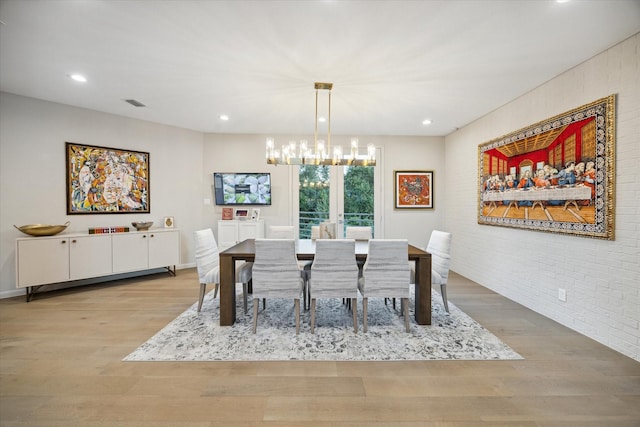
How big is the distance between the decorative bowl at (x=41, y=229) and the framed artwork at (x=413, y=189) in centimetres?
538

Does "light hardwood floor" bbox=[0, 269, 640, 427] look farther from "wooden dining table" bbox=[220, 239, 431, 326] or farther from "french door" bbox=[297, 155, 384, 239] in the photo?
"french door" bbox=[297, 155, 384, 239]

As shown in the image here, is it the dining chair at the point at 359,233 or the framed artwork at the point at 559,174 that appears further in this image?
the dining chair at the point at 359,233

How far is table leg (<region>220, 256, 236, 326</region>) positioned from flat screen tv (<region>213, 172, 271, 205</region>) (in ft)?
8.92

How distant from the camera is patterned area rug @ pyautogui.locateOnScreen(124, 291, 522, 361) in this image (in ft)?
7.64

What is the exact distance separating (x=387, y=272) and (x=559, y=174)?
211 centimetres

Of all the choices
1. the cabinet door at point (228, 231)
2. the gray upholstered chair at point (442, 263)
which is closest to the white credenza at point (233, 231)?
the cabinet door at point (228, 231)

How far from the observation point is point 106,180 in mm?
4496

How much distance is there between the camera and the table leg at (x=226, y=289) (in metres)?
2.86

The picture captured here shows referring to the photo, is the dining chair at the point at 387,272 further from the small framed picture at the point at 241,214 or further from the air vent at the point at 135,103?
the air vent at the point at 135,103

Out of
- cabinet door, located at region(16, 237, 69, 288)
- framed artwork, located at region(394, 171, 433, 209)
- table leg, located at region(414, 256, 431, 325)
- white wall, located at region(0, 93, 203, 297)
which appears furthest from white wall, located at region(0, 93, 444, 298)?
table leg, located at region(414, 256, 431, 325)

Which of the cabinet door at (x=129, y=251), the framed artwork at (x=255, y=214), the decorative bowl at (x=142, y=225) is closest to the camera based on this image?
the cabinet door at (x=129, y=251)

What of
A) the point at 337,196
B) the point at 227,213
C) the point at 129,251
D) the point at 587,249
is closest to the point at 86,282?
the point at 129,251

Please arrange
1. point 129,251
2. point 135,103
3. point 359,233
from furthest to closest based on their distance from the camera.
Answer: point 129,251, point 359,233, point 135,103

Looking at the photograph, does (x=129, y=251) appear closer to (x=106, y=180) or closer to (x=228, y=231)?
(x=106, y=180)
